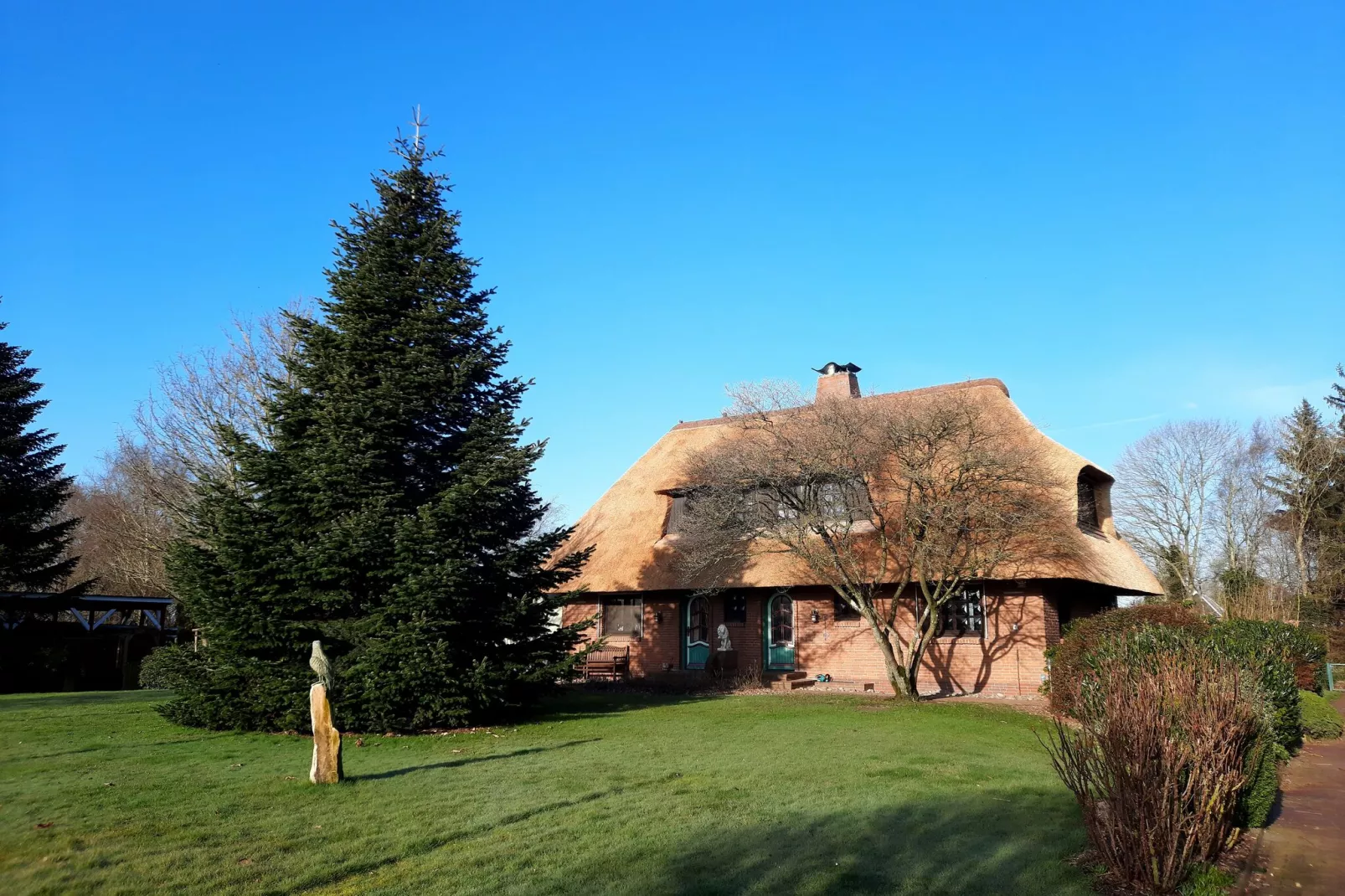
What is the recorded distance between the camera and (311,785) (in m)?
9.45

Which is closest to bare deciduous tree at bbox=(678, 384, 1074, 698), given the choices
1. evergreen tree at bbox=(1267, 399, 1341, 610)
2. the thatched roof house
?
the thatched roof house

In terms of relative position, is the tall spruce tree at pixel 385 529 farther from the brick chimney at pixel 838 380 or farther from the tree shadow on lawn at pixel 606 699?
the brick chimney at pixel 838 380

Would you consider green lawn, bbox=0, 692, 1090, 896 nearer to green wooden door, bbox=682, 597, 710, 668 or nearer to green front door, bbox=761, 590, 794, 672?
green front door, bbox=761, 590, 794, 672

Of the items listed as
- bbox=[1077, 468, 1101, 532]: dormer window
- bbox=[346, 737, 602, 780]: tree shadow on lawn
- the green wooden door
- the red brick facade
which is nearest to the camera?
bbox=[346, 737, 602, 780]: tree shadow on lawn

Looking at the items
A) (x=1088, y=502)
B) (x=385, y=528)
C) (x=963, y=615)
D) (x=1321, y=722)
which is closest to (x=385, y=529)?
(x=385, y=528)

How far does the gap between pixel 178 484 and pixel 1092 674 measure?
1167 inches

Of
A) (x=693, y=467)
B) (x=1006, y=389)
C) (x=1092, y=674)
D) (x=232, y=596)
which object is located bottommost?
(x=1092, y=674)

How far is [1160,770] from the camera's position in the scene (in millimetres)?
5891

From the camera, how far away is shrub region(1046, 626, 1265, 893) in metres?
5.86

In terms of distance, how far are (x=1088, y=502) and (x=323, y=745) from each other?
2049cm

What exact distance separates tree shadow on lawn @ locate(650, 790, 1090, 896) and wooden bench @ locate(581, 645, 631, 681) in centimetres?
1682

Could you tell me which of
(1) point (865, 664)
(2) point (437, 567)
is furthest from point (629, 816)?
(1) point (865, 664)

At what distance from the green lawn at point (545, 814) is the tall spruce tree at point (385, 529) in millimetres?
1027

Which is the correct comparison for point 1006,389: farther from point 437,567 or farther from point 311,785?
point 311,785
